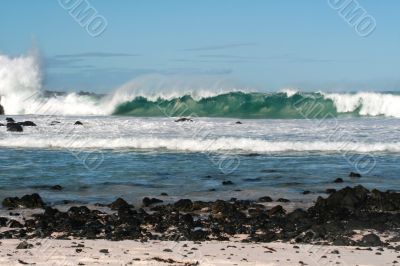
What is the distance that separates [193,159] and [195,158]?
0.29 metres

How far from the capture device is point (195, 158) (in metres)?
19.0

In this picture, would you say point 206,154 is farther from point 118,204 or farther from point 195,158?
point 118,204

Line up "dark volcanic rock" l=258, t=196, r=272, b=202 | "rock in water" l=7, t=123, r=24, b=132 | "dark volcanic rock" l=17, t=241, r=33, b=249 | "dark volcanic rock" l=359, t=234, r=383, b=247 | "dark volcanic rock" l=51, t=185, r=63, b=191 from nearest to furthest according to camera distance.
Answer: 1. "dark volcanic rock" l=17, t=241, r=33, b=249
2. "dark volcanic rock" l=359, t=234, r=383, b=247
3. "dark volcanic rock" l=258, t=196, r=272, b=202
4. "dark volcanic rock" l=51, t=185, r=63, b=191
5. "rock in water" l=7, t=123, r=24, b=132

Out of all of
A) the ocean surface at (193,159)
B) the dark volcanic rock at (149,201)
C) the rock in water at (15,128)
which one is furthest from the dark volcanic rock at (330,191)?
the rock in water at (15,128)

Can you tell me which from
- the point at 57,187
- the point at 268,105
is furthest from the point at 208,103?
the point at 57,187

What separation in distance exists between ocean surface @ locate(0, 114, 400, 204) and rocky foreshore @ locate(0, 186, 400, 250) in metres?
1.24

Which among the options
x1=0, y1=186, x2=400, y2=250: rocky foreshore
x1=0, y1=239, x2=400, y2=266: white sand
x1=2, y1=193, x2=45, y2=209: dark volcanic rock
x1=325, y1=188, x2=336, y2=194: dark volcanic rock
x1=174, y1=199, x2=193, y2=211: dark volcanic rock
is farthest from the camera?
x1=325, y1=188, x2=336, y2=194: dark volcanic rock

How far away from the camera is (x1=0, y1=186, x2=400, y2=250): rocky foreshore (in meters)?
8.51

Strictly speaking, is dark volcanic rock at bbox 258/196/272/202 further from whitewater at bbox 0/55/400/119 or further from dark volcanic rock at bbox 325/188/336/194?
whitewater at bbox 0/55/400/119

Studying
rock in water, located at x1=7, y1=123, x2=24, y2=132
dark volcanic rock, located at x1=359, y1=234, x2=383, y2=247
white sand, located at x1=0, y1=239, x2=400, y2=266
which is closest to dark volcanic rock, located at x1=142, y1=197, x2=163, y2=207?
white sand, located at x1=0, y1=239, x2=400, y2=266

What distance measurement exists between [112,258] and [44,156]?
12.7 meters

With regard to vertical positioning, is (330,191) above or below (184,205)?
above

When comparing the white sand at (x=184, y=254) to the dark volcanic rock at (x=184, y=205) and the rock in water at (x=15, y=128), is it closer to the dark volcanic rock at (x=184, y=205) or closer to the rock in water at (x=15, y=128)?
the dark volcanic rock at (x=184, y=205)

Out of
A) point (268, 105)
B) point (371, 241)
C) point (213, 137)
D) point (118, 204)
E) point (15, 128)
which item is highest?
point (268, 105)
